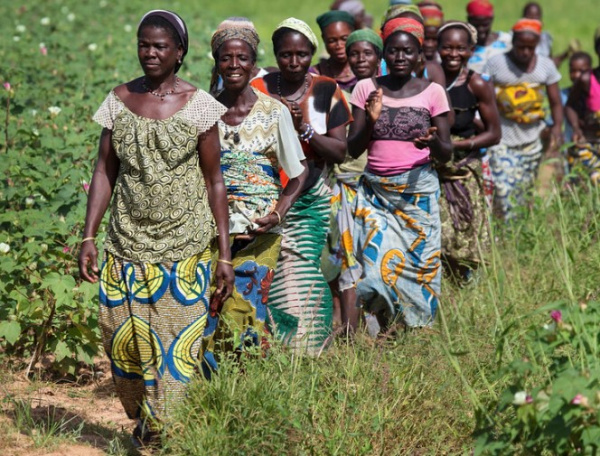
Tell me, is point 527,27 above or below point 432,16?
below

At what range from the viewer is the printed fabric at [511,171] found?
31.3 feet

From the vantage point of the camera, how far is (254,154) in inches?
218

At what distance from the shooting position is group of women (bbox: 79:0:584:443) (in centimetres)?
484

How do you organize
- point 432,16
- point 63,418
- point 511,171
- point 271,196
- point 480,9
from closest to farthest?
point 63,418 → point 271,196 → point 432,16 → point 511,171 → point 480,9

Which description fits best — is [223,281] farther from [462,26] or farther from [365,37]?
[462,26]

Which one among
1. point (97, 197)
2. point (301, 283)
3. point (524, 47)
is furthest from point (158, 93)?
point (524, 47)

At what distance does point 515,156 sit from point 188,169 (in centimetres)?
549

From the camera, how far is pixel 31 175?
6.63m

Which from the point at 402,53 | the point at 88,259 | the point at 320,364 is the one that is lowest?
the point at 320,364

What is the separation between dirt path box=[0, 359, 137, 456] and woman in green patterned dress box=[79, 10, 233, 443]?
383mm

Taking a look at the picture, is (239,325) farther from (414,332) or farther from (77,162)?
(77,162)

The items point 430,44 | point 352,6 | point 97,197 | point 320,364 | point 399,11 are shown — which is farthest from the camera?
point 352,6

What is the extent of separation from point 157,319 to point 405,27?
256cm

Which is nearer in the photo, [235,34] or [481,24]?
[235,34]
